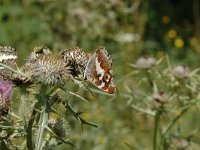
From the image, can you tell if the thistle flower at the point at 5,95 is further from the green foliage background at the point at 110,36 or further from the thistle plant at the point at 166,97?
the thistle plant at the point at 166,97

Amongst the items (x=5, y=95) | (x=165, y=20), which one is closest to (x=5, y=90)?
(x=5, y=95)

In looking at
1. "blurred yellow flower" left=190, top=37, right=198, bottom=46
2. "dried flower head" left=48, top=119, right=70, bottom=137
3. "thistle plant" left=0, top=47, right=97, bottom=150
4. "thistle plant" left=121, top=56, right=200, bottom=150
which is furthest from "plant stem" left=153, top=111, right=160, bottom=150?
"blurred yellow flower" left=190, top=37, right=198, bottom=46

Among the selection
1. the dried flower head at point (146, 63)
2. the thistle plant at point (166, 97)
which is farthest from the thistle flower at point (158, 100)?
the dried flower head at point (146, 63)

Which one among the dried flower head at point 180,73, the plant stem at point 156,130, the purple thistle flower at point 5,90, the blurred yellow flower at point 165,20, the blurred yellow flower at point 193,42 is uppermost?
the blurred yellow flower at point 165,20

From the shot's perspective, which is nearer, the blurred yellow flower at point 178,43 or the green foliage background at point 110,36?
the green foliage background at point 110,36

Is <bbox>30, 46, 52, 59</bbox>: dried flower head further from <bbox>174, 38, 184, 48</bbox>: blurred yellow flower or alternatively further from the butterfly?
<bbox>174, 38, 184, 48</bbox>: blurred yellow flower

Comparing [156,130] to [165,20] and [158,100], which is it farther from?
[165,20]

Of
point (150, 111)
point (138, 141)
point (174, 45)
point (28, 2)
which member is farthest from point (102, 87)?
point (174, 45)
